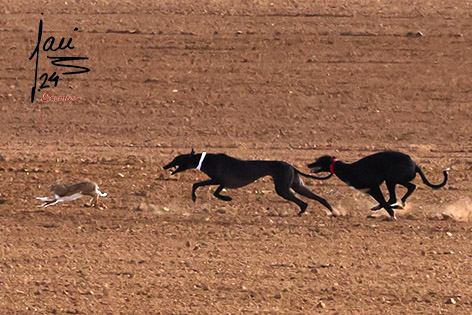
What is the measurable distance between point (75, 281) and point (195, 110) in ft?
43.5

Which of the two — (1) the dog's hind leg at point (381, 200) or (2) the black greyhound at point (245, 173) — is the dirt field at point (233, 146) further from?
(2) the black greyhound at point (245, 173)

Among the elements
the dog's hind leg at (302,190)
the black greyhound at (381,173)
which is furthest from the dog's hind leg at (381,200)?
the dog's hind leg at (302,190)

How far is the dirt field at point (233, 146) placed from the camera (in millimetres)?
11633

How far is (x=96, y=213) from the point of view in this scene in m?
15.2

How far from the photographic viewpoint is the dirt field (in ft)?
38.2

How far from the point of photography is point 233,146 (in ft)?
73.6

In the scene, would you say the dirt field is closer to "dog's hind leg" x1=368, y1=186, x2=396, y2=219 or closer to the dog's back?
"dog's hind leg" x1=368, y1=186, x2=396, y2=219

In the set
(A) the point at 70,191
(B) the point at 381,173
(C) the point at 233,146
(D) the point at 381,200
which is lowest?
(C) the point at 233,146

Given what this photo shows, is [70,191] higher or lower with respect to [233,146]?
higher
